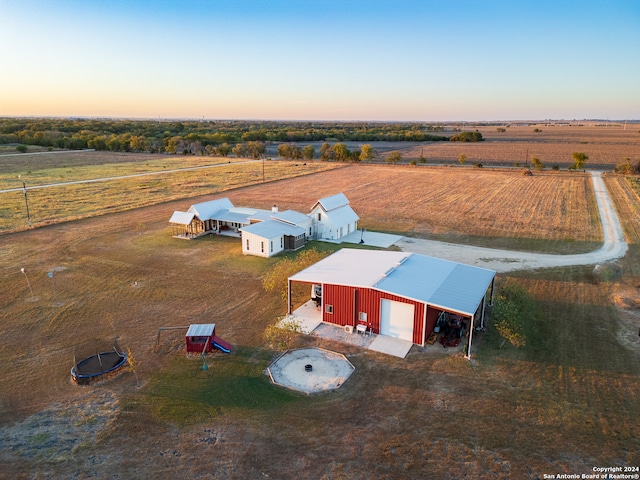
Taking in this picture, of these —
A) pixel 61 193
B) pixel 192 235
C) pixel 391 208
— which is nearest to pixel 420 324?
pixel 192 235

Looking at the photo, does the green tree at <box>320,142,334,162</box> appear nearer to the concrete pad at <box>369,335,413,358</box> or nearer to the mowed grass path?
the mowed grass path

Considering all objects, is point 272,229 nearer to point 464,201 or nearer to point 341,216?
point 341,216

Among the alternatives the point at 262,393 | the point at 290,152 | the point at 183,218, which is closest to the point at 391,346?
the point at 262,393

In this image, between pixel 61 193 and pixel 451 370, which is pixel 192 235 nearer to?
pixel 451 370

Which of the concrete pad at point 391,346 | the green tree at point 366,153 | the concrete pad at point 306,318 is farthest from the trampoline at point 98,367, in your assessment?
the green tree at point 366,153

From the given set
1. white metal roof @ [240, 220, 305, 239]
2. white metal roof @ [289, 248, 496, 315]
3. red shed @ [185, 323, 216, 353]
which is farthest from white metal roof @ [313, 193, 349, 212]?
red shed @ [185, 323, 216, 353]
